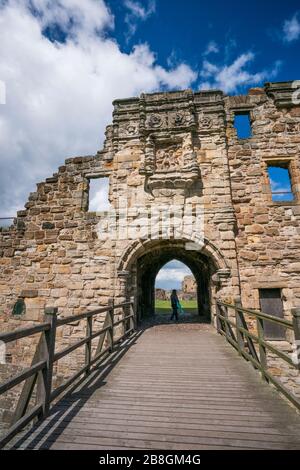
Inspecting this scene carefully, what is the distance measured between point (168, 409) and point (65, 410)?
1.17 meters

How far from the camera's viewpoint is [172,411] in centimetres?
288

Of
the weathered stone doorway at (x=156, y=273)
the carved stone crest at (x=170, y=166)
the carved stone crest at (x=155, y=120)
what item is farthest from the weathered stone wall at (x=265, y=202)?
the weathered stone doorway at (x=156, y=273)

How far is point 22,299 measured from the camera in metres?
7.54

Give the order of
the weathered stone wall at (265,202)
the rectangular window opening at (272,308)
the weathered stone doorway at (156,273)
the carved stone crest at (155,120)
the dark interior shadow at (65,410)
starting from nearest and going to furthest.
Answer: the dark interior shadow at (65,410), the rectangular window opening at (272,308), the weathered stone wall at (265,202), the carved stone crest at (155,120), the weathered stone doorway at (156,273)

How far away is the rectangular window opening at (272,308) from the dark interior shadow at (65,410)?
412 cm

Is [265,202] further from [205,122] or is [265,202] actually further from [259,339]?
[259,339]

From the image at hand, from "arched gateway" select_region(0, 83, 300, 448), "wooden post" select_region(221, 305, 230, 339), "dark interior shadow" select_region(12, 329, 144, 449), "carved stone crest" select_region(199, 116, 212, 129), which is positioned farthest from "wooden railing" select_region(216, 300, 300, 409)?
"carved stone crest" select_region(199, 116, 212, 129)

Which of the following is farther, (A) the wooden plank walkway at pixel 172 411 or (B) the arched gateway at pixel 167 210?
(B) the arched gateway at pixel 167 210

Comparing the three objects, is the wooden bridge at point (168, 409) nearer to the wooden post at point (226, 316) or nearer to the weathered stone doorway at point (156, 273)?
the wooden post at point (226, 316)

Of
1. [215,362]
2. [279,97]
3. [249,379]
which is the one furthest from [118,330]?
[279,97]

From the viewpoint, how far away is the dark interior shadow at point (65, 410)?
91.3 inches

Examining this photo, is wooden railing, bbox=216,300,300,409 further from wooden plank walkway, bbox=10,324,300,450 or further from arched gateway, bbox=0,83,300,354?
arched gateway, bbox=0,83,300,354

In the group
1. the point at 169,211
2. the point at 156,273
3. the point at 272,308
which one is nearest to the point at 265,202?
the point at 169,211

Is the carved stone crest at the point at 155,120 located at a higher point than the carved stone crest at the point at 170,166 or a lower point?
higher
